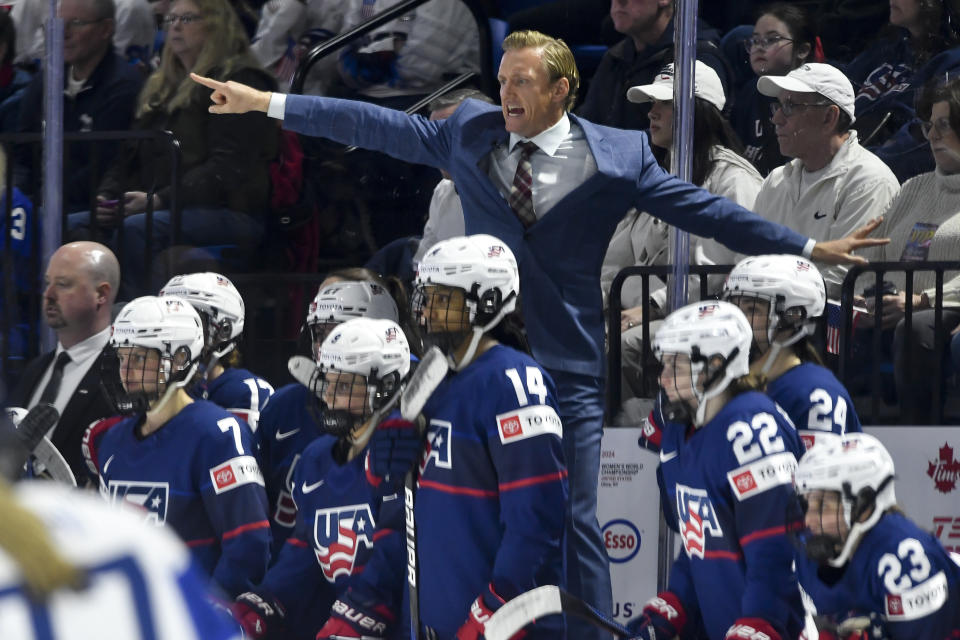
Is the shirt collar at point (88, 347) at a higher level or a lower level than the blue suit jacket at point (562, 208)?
lower

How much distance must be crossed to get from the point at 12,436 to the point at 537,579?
2761 millimetres

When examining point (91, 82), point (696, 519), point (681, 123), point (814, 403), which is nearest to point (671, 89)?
point (681, 123)

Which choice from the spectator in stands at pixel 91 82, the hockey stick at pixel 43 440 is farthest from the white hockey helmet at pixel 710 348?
the spectator in stands at pixel 91 82

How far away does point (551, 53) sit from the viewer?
413 centimetres

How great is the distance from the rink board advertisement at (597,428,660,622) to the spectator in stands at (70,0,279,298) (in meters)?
1.89

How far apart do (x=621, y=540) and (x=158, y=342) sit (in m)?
1.52

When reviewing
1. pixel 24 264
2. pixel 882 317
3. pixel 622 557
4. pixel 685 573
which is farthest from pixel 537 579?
pixel 24 264

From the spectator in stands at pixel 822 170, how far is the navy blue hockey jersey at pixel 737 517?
48.1 inches

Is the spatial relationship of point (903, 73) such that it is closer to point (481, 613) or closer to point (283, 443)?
point (283, 443)

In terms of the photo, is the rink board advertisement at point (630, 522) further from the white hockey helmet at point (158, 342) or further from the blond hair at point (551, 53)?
the white hockey helmet at point (158, 342)

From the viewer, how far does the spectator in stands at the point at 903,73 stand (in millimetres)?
5270

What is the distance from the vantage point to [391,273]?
5516mm

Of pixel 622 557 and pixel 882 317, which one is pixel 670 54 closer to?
pixel 882 317

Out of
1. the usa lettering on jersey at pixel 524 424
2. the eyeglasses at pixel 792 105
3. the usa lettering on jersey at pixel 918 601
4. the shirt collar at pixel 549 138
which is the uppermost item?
the eyeglasses at pixel 792 105
